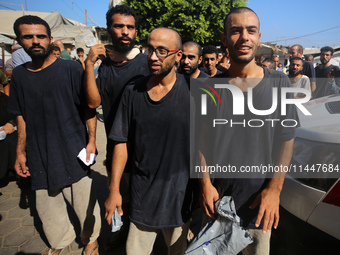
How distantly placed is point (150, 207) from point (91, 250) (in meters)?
1.22

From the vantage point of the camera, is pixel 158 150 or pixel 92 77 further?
pixel 92 77

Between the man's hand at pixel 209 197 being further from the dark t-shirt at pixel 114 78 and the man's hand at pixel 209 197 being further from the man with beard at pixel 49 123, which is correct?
the man with beard at pixel 49 123

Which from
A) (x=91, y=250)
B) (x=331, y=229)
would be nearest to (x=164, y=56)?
(x=331, y=229)

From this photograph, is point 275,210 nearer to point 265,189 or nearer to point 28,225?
point 265,189

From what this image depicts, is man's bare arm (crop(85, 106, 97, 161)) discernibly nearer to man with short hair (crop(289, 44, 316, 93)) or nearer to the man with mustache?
the man with mustache

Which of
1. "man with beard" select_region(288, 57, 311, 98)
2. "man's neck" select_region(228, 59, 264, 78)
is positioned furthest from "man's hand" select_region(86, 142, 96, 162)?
"man with beard" select_region(288, 57, 311, 98)

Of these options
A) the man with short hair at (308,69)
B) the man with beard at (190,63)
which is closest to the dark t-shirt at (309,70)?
the man with short hair at (308,69)

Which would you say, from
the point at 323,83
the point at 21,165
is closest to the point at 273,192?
the point at 21,165

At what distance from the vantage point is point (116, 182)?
167 centimetres

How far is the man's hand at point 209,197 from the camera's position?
1.54 metres

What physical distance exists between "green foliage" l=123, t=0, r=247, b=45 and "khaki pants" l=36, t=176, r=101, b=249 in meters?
17.2

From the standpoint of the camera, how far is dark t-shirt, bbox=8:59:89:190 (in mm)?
1952

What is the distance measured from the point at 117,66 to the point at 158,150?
0.96 m

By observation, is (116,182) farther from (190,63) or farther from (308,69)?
(308,69)
